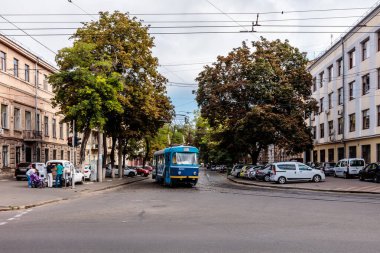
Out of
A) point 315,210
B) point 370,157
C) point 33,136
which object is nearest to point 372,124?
point 370,157

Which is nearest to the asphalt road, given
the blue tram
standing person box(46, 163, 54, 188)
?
standing person box(46, 163, 54, 188)

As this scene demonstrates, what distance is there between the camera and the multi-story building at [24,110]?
143ft

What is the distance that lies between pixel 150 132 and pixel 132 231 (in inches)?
1340

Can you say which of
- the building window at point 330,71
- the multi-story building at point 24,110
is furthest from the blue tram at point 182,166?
the building window at point 330,71

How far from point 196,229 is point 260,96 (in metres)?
34.4

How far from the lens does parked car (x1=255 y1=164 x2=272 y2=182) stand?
126 feet

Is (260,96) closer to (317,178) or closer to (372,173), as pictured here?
(317,178)

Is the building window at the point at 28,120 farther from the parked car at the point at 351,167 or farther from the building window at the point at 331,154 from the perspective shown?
the building window at the point at 331,154

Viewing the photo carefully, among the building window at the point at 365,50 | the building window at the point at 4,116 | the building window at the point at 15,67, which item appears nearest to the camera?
the building window at the point at 4,116

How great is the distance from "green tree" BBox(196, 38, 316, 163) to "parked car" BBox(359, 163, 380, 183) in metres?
8.99

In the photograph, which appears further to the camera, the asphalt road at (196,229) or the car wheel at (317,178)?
the car wheel at (317,178)

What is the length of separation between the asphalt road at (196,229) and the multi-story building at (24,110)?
26943 millimetres

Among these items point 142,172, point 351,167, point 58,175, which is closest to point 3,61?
point 58,175

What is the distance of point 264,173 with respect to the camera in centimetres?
3931
